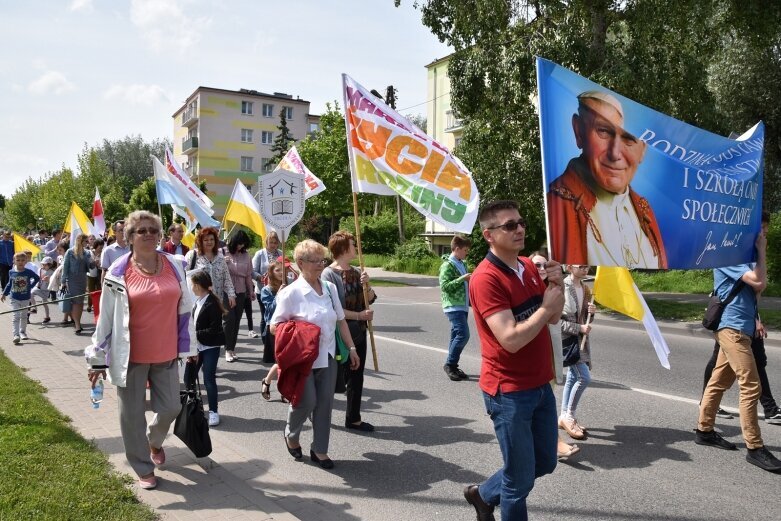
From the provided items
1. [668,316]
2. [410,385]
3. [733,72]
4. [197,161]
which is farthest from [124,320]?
[197,161]

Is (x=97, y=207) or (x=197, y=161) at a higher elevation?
(x=197, y=161)

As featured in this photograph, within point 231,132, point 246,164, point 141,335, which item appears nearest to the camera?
point 141,335

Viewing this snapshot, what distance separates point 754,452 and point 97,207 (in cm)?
1450

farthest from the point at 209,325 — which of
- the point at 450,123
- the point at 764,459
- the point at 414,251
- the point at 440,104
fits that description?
the point at 440,104

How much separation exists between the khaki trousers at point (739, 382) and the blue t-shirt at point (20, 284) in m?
10.1

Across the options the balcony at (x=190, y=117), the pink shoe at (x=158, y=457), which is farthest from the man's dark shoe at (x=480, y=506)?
the balcony at (x=190, y=117)

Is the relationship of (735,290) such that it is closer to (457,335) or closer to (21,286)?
(457,335)

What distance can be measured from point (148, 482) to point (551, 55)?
13.3 meters

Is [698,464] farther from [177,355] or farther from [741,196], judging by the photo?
[177,355]

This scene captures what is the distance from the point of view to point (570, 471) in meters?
4.84

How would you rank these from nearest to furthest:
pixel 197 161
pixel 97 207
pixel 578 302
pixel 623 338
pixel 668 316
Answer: pixel 578 302 < pixel 623 338 < pixel 668 316 < pixel 97 207 < pixel 197 161

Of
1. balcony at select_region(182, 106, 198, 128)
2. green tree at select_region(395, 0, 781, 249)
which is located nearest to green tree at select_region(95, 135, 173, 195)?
balcony at select_region(182, 106, 198, 128)

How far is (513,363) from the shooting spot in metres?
3.16

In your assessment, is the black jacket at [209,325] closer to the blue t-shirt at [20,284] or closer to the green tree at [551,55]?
the blue t-shirt at [20,284]
